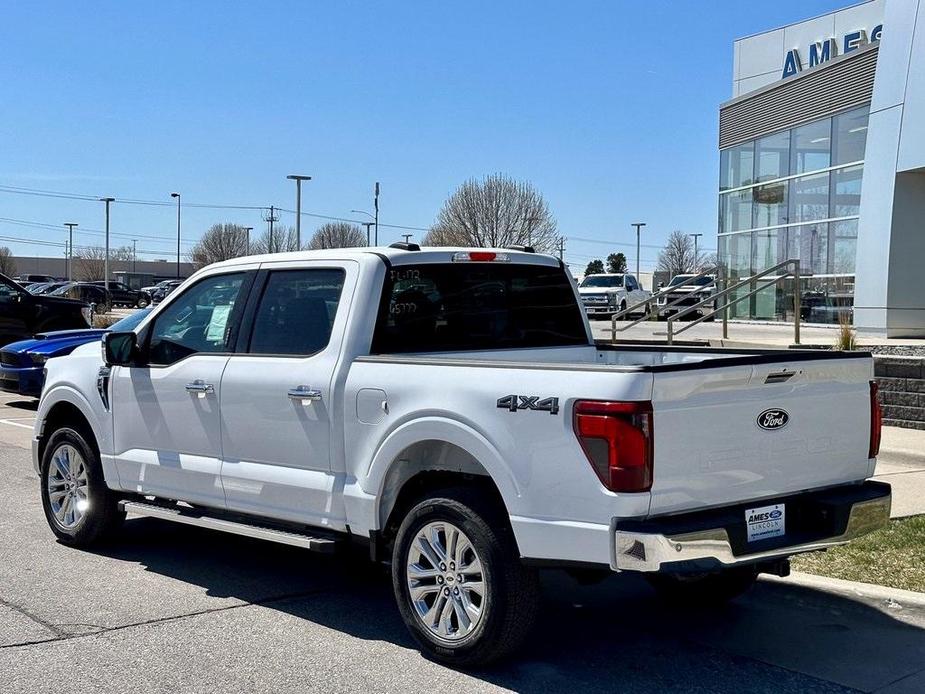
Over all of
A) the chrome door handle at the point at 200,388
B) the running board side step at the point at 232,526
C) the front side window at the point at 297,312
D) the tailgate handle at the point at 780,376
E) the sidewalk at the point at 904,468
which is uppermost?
the front side window at the point at 297,312

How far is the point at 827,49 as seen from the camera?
31.2 metres

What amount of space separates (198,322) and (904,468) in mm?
6761

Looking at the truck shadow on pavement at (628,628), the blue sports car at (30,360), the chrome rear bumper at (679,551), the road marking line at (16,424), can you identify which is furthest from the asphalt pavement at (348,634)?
the blue sports car at (30,360)

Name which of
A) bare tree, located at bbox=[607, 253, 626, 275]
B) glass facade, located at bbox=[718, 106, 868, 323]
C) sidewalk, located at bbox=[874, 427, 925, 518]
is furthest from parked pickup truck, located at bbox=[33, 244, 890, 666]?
bare tree, located at bbox=[607, 253, 626, 275]

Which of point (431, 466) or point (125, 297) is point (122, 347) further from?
point (125, 297)

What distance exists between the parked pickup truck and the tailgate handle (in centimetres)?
1

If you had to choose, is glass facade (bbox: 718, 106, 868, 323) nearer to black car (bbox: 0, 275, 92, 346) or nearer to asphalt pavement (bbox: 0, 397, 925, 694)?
black car (bbox: 0, 275, 92, 346)

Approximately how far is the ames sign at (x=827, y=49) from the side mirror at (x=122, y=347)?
26.3 m

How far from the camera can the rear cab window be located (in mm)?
6055

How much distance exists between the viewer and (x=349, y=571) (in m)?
7.13

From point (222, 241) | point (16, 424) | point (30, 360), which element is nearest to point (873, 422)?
point (16, 424)

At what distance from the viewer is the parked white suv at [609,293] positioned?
3831 cm

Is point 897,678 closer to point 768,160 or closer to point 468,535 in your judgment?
point 468,535

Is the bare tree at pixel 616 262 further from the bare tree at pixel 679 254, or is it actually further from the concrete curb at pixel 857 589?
the concrete curb at pixel 857 589
